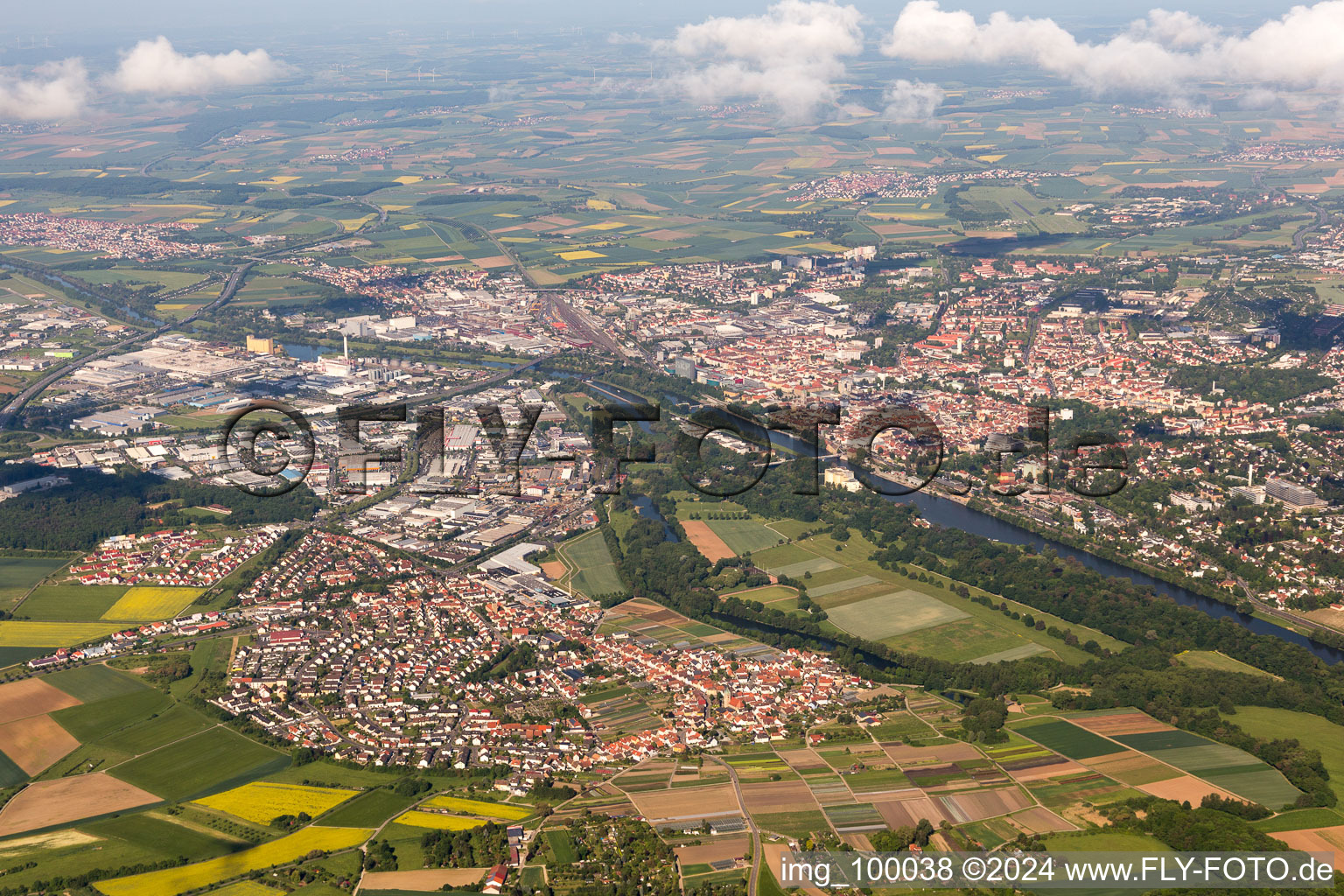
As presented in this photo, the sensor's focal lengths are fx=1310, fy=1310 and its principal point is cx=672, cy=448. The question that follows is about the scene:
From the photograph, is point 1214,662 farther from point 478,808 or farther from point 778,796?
point 478,808

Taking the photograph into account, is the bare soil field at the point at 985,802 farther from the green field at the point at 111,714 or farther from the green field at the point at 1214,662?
the green field at the point at 111,714

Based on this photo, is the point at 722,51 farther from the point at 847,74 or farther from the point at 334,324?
the point at 334,324

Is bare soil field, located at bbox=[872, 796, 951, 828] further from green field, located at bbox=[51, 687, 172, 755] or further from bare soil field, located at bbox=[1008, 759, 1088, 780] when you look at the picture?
green field, located at bbox=[51, 687, 172, 755]

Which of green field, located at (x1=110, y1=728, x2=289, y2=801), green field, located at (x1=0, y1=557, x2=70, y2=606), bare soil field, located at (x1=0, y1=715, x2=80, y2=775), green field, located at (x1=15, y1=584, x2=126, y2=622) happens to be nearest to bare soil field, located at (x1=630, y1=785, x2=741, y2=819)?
green field, located at (x1=110, y1=728, x2=289, y2=801)

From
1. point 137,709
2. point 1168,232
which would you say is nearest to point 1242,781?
point 137,709

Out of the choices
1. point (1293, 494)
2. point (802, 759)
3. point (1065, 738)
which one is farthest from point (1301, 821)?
point (1293, 494)

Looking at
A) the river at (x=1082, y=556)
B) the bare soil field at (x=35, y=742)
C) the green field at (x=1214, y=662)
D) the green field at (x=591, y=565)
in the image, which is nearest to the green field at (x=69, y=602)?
the bare soil field at (x=35, y=742)
